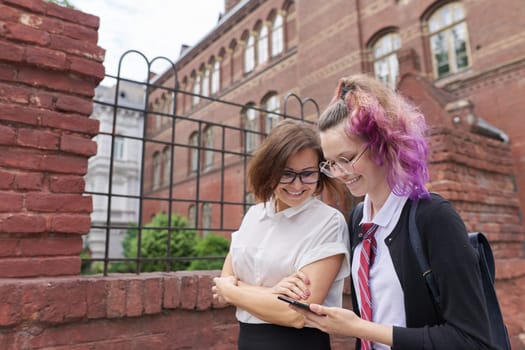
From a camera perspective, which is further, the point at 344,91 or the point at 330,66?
the point at 330,66

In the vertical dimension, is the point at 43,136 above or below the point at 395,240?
above

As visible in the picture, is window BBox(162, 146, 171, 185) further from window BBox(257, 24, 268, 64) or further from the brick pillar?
the brick pillar

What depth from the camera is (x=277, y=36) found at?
16609mm

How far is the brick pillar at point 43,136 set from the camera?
1901 mm

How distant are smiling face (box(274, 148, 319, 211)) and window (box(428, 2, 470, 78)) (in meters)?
9.96

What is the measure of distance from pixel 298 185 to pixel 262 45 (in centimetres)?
1702

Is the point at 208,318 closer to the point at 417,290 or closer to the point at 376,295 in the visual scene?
the point at 376,295

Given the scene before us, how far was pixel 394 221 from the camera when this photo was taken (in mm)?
1290

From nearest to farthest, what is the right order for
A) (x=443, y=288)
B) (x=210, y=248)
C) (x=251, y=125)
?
(x=443, y=288) < (x=210, y=248) < (x=251, y=125)

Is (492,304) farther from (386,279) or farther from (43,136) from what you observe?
(43,136)

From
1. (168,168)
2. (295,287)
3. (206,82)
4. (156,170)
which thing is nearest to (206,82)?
(206,82)

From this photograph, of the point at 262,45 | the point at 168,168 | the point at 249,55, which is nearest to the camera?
the point at 262,45

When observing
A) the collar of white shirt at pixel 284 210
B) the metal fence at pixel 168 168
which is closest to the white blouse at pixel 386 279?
the collar of white shirt at pixel 284 210

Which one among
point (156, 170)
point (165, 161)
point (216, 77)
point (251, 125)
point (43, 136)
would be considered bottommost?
point (43, 136)
